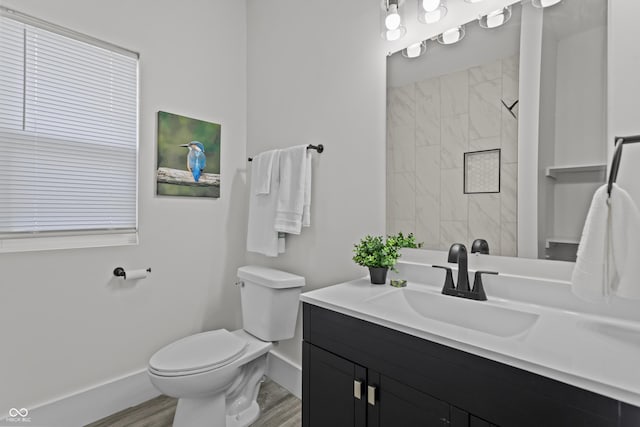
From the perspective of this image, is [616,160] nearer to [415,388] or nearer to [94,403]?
[415,388]

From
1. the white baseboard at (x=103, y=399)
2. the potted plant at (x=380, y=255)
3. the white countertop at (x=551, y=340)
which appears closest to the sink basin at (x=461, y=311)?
the white countertop at (x=551, y=340)

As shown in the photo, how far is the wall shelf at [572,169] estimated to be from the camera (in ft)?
3.42

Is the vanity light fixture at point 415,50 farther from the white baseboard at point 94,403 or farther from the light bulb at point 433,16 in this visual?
the white baseboard at point 94,403

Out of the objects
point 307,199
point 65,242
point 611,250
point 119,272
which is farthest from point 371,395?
point 65,242

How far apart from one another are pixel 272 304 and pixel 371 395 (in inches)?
34.2

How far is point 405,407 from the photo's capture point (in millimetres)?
962

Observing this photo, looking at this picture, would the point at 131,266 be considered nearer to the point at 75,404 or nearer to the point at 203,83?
the point at 75,404

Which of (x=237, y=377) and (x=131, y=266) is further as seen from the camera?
(x=131, y=266)

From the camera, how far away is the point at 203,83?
7.06 ft

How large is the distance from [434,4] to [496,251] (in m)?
1.06

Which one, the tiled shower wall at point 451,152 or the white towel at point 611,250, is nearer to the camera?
the white towel at point 611,250

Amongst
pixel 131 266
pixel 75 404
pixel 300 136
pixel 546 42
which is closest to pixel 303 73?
pixel 300 136

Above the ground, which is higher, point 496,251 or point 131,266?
point 496,251

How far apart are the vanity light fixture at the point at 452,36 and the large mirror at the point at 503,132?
19mm
